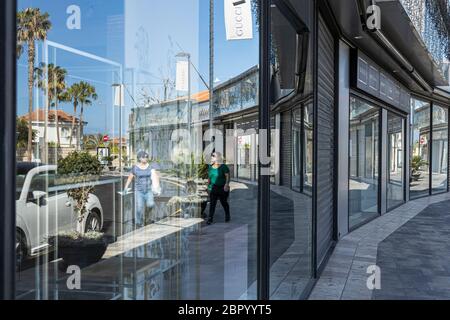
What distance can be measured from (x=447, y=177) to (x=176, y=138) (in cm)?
1906

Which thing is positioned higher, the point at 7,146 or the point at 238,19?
the point at 238,19

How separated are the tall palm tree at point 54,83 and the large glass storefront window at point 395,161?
11284 mm

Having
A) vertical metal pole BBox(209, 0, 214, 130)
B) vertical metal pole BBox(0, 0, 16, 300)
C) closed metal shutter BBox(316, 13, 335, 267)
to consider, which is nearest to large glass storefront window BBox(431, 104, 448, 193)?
closed metal shutter BBox(316, 13, 335, 267)

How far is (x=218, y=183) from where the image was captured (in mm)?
3385

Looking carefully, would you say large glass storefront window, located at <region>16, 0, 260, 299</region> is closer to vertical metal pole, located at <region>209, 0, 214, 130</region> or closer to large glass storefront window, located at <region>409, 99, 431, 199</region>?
vertical metal pole, located at <region>209, 0, 214, 130</region>

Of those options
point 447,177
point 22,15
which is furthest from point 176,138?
point 447,177

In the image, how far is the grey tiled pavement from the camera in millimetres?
5582

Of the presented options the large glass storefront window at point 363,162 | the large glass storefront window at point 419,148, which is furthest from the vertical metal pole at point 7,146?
the large glass storefront window at point 419,148

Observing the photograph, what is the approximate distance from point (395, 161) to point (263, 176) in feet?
36.9

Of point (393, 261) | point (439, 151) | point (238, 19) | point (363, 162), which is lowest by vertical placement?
point (393, 261)

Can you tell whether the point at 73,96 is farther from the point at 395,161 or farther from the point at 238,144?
the point at 395,161

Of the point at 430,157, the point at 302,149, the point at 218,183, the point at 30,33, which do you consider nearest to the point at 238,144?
the point at 218,183

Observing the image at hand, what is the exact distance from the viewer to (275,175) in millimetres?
4109
